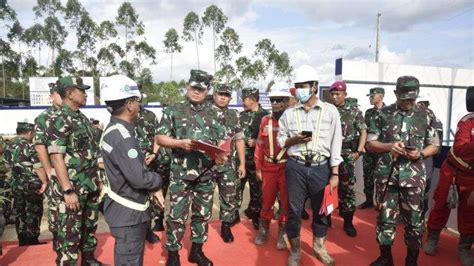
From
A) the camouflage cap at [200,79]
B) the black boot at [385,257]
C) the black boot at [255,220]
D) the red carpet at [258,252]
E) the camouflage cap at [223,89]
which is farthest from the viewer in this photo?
the black boot at [255,220]

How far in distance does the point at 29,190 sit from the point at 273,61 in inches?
1248

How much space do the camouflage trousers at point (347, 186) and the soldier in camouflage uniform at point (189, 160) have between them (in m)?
1.95

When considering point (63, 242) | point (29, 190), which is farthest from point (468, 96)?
point (29, 190)

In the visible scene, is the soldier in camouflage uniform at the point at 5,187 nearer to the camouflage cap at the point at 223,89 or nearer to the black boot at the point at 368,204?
the camouflage cap at the point at 223,89

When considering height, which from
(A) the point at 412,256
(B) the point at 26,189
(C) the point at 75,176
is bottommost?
(A) the point at 412,256

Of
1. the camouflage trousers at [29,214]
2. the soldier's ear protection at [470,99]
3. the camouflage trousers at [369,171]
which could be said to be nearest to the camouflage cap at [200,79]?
the soldier's ear protection at [470,99]

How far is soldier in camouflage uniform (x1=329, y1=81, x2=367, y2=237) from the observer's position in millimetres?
4355

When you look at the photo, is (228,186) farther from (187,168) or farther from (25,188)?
(25,188)

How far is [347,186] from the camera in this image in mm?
4363

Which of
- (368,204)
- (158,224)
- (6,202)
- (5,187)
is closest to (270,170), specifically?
(158,224)

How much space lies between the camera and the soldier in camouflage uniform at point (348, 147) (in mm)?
4355

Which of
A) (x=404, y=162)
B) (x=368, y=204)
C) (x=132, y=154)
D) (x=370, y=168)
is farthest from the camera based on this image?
(x=370, y=168)

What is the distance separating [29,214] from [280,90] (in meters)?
3.69

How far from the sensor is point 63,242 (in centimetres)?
292
